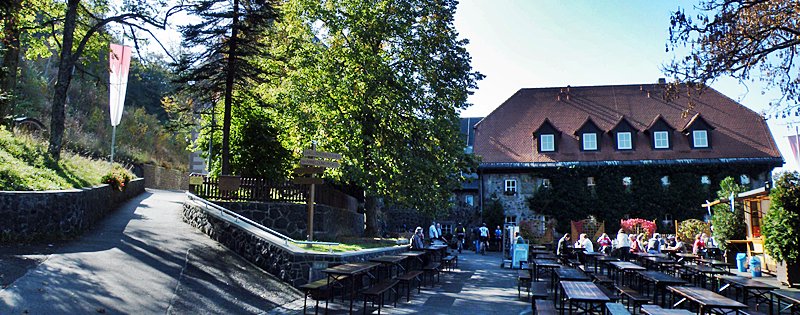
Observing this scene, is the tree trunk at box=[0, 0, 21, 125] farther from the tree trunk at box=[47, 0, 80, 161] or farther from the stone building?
the stone building

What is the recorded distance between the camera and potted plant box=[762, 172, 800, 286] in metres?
16.0

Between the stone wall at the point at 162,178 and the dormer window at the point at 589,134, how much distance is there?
29648mm

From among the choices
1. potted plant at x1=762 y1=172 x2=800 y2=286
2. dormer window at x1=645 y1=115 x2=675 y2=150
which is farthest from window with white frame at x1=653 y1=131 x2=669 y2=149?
potted plant at x1=762 y1=172 x2=800 y2=286

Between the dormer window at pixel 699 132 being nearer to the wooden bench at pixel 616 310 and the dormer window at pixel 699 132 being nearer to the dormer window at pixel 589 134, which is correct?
the dormer window at pixel 589 134

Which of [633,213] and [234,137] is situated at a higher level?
[234,137]

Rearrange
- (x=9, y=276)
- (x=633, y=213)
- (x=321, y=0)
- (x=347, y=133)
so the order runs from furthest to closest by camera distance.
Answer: (x=633, y=213) → (x=321, y=0) → (x=347, y=133) → (x=9, y=276)

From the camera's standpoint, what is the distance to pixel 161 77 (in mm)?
59594

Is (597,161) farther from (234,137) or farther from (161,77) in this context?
(161,77)

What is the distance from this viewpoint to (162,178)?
46188 mm

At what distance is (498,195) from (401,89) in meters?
18.1

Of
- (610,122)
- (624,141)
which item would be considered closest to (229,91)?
(624,141)

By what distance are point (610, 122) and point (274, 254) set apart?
30.6m

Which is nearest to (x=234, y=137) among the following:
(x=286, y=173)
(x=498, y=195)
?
(x=286, y=173)

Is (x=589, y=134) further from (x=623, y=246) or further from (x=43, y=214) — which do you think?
(x=43, y=214)
